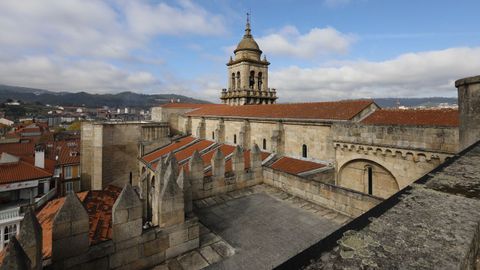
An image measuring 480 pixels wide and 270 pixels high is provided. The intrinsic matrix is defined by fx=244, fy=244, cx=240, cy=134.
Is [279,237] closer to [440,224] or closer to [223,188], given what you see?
[223,188]

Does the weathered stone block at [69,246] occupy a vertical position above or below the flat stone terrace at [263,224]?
above

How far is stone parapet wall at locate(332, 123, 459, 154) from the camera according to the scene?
34.2ft

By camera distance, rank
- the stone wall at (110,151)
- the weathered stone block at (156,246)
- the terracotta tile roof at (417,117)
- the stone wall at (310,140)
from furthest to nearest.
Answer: the stone wall at (110,151) < the stone wall at (310,140) < the terracotta tile roof at (417,117) < the weathered stone block at (156,246)

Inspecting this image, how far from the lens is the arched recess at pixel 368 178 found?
12672 mm

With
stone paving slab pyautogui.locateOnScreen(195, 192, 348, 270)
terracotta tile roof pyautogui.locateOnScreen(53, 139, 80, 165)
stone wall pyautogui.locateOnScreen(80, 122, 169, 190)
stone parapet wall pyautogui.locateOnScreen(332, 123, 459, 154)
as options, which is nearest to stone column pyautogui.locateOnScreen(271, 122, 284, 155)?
stone parapet wall pyautogui.locateOnScreen(332, 123, 459, 154)

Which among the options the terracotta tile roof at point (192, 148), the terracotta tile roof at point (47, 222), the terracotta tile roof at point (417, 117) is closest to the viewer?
the terracotta tile roof at point (47, 222)

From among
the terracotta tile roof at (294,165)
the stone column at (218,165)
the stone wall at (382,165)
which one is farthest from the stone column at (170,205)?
the stone wall at (382,165)

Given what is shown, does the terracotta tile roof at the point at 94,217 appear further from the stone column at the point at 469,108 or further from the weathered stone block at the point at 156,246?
the stone column at the point at 469,108

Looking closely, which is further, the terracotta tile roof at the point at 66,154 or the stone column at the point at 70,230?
the terracotta tile roof at the point at 66,154

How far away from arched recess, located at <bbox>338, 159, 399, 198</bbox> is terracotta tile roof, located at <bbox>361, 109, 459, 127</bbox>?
2572 mm

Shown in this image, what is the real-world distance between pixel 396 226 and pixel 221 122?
23.1m

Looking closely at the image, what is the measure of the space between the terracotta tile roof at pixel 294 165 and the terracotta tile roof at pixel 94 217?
9.08 meters

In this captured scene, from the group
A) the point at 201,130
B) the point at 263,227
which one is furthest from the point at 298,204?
the point at 201,130

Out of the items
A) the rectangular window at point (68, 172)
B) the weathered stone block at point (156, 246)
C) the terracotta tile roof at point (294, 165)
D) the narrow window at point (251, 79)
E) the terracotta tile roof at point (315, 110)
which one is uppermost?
the narrow window at point (251, 79)
